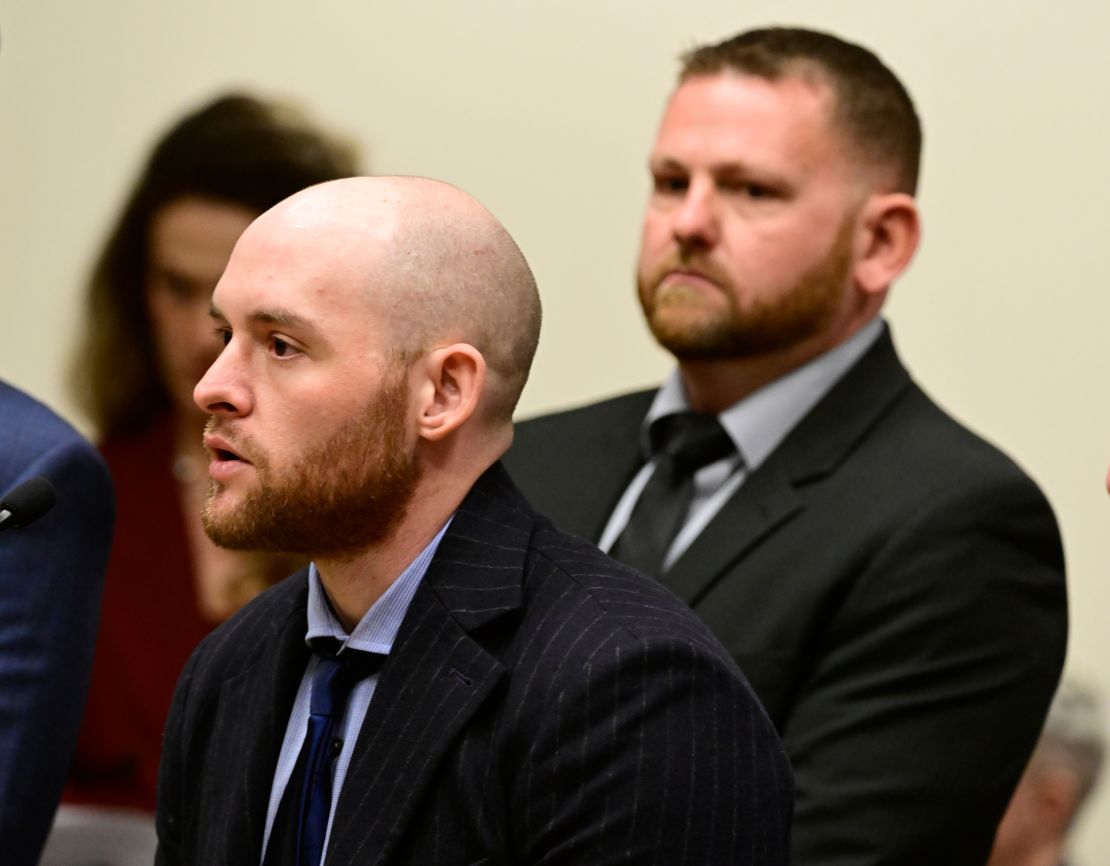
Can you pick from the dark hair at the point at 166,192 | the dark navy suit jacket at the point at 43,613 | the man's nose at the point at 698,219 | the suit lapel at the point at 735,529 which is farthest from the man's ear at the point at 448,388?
the dark hair at the point at 166,192

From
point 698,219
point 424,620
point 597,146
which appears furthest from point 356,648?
point 597,146

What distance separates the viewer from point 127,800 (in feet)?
12.0

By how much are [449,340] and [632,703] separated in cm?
45

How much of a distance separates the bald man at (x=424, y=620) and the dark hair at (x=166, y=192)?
2.03 metres

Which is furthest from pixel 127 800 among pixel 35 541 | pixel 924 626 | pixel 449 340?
pixel 449 340

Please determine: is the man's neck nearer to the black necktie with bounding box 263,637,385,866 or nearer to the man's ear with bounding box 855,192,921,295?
the black necktie with bounding box 263,637,385,866

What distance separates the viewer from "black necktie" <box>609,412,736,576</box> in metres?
2.81

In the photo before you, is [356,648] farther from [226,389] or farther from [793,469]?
[793,469]

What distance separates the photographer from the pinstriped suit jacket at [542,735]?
5.86 feet

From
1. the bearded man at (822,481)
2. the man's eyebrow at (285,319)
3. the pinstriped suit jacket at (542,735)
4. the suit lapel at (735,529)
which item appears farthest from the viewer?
the suit lapel at (735,529)

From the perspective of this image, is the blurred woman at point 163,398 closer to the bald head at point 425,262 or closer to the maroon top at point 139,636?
the maroon top at point 139,636

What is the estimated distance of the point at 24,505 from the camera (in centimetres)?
201

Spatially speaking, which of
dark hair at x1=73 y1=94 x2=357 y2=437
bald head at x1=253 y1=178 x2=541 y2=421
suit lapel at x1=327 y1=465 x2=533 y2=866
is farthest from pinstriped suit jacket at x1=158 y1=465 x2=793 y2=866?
dark hair at x1=73 y1=94 x2=357 y2=437

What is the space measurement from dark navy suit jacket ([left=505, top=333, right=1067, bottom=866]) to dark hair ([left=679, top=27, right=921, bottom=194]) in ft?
1.64
